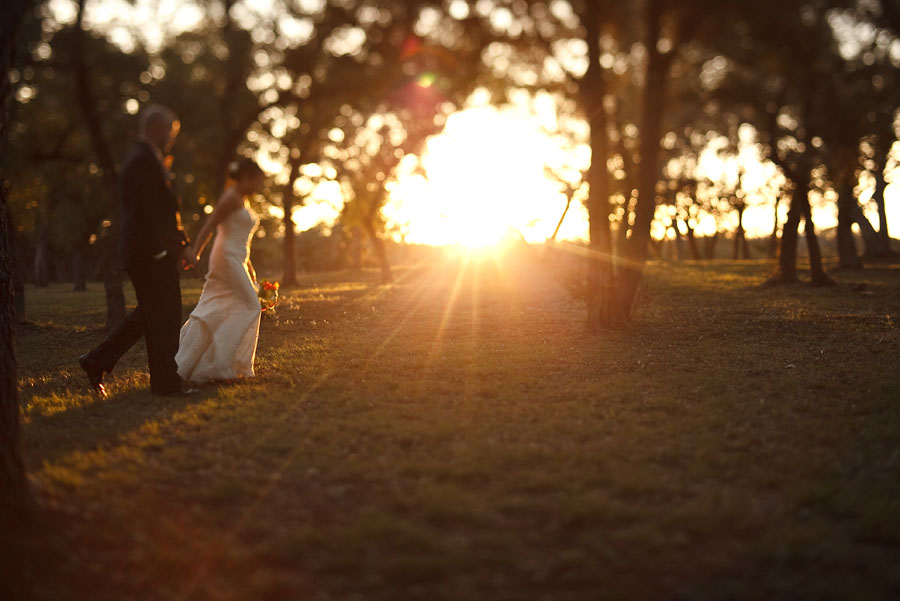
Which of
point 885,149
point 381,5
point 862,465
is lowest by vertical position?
point 862,465

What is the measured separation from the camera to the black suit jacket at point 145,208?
6.66 metres

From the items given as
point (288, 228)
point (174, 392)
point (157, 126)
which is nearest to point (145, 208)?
point (157, 126)

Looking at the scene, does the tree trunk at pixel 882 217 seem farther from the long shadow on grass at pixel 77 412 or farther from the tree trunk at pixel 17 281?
the tree trunk at pixel 17 281

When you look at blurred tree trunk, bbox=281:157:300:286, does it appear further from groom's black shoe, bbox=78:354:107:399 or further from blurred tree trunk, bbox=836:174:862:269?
blurred tree trunk, bbox=836:174:862:269

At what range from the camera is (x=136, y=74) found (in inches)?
653

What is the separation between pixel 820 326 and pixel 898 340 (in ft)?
7.05

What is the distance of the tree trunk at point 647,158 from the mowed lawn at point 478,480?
2.85m

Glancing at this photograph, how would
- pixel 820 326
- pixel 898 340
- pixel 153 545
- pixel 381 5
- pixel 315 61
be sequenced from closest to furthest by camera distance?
pixel 153 545
pixel 898 340
pixel 381 5
pixel 820 326
pixel 315 61

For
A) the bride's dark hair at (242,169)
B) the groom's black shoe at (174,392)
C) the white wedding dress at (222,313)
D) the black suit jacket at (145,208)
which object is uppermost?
the bride's dark hair at (242,169)

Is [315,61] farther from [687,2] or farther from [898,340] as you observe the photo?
[898,340]

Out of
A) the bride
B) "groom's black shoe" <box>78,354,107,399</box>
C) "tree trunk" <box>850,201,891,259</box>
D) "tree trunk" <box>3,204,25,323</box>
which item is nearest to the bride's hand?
the bride

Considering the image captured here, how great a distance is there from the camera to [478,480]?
4922mm

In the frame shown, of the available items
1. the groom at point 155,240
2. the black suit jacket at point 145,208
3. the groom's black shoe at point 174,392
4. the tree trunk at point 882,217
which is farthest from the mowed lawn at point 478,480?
the tree trunk at point 882,217

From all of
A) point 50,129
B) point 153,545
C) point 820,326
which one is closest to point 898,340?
point 820,326
